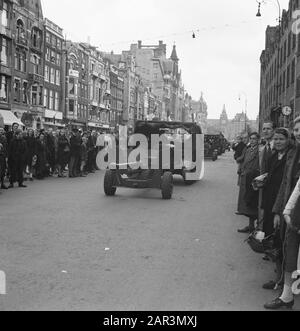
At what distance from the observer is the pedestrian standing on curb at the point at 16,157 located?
14.1 metres

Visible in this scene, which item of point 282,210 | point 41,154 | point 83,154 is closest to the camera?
point 282,210

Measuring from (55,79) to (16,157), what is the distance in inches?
1672

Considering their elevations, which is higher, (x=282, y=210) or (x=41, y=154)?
(x=41, y=154)

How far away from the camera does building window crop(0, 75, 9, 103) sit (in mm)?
40781

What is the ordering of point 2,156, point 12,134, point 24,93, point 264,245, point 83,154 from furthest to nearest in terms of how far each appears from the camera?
point 24,93, point 83,154, point 12,134, point 2,156, point 264,245

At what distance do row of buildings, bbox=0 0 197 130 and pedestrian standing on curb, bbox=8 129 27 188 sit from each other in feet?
37.5

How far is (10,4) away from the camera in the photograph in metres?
42.2

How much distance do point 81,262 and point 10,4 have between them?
40852mm

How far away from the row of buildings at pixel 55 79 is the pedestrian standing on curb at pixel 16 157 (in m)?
11.4

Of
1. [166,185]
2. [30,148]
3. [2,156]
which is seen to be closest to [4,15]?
[30,148]

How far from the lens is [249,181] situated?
7.80 metres

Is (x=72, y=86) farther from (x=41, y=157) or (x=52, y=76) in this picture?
(x=41, y=157)
